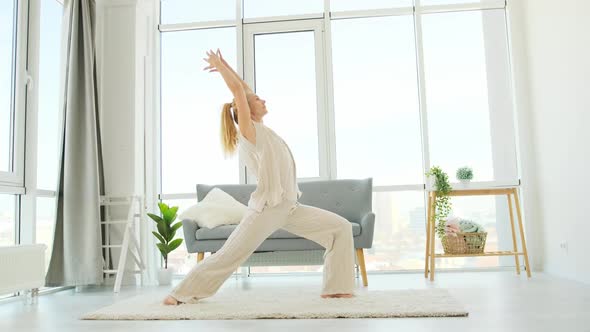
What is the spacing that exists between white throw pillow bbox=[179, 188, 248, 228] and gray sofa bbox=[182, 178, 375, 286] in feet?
0.18

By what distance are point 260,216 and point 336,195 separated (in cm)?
182

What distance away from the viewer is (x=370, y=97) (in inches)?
217

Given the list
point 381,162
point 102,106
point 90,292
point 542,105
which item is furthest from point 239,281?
point 542,105

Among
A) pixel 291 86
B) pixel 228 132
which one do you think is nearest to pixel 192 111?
pixel 291 86

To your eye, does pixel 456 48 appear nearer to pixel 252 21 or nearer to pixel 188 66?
pixel 252 21

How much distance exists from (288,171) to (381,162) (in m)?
2.41

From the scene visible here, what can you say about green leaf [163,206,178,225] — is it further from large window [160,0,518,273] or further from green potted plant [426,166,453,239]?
green potted plant [426,166,453,239]

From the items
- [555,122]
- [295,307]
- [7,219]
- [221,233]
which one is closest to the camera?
[295,307]

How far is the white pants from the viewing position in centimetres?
299

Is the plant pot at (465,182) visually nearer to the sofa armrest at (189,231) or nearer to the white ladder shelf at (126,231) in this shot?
the sofa armrest at (189,231)

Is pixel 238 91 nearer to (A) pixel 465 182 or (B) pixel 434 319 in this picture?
(B) pixel 434 319

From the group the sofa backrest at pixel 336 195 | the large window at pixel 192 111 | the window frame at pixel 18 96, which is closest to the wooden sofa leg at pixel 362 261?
the sofa backrest at pixel 336 195

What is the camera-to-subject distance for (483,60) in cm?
539

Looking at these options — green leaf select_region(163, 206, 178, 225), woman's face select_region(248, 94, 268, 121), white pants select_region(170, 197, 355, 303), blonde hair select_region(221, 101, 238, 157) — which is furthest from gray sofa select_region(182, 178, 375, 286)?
woman's face select_region(248, 94, 268, 121)
